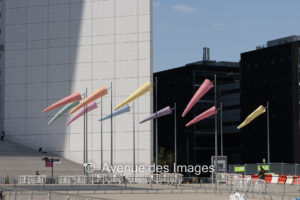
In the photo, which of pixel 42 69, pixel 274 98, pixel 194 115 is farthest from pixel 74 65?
pixel 194 115

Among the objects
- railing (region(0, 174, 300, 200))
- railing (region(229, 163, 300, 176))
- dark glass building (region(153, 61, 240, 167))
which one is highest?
dark glass building (region(153, 61, 240, 167))

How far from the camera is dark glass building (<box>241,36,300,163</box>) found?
389ft

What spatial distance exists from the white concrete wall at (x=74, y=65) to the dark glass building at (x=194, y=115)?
159 ft

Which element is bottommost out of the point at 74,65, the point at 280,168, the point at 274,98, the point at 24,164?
the point at 280,168

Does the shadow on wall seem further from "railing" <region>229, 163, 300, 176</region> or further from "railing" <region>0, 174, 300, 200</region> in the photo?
"railing" <region>0, 174, 300, 200</region>

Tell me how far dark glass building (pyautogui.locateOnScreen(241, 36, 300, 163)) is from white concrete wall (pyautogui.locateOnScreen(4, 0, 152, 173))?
98.7 ft

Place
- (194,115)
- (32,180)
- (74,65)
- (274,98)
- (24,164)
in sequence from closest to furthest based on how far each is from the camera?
(32,180) → (24,164) → (74,65) → (274,98) → (194,115)

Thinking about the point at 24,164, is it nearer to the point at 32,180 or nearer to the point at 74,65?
the point at 32,180

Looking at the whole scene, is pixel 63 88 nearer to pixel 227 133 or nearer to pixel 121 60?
pixel 121 60

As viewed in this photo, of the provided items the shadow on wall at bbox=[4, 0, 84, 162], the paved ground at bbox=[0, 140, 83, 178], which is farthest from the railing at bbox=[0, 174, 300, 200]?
the shadow on wall at bbox=[4, 0, 84, 162]

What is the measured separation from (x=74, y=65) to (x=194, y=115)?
2110 inches

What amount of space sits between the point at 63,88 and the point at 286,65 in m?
39.4

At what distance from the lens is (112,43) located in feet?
334

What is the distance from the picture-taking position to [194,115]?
152m
